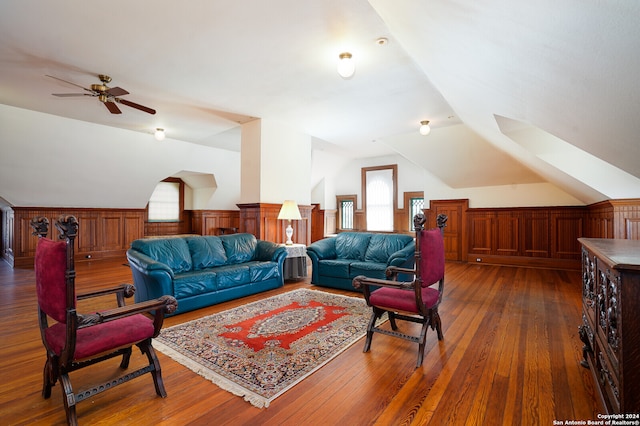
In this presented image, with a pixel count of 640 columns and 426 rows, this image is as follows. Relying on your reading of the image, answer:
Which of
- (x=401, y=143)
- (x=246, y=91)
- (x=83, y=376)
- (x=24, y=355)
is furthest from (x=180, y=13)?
(x=401, y=143)

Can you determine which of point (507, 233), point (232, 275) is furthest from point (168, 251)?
point (507, 233)

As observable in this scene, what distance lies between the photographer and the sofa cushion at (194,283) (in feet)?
11.6

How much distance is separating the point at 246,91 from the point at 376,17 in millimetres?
2314

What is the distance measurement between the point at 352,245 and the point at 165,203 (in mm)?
7398

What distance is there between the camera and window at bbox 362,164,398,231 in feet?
31.5

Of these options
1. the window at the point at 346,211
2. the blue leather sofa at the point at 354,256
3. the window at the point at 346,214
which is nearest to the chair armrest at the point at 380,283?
the blue leather sofa at the point at 354,256

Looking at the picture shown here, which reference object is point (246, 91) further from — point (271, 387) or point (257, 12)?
point (271, 387)

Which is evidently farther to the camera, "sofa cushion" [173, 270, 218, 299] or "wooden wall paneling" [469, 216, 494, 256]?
"wooden wall paneling" [469, 216, 494, 256]

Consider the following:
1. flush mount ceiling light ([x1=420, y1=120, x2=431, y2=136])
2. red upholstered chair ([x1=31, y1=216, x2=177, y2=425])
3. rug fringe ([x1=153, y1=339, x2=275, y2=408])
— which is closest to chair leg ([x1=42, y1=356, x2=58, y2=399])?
red upholstered chair ([x1=31, y1=216, x2=177, y2=425])

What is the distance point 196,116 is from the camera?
5578mm

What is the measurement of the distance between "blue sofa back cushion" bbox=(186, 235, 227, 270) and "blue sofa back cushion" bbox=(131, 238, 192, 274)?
0.09 meters

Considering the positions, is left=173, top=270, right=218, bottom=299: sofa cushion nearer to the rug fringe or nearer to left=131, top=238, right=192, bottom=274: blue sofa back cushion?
left=131, top=238, right=192, bottom=274: blue sofa back cushion

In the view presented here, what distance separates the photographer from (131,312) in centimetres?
183

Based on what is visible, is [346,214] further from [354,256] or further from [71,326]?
[71,326]
